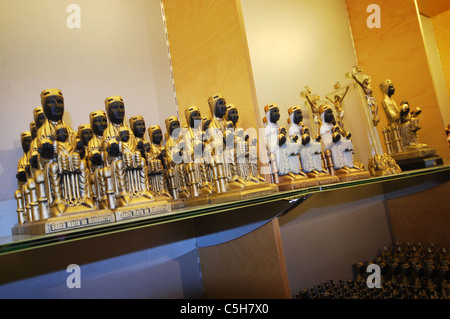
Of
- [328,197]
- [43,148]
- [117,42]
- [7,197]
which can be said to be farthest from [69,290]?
[328,197]

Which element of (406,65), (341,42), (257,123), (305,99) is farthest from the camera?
(341,42)

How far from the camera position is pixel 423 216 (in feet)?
7.98

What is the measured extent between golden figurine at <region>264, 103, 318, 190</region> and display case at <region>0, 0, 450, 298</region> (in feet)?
0.37

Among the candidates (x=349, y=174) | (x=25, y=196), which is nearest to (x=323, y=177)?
(x=349, y=174)

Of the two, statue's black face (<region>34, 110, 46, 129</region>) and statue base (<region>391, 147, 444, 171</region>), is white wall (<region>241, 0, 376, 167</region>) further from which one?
statue's black face (<region>34, 110, 46, 129</region>)

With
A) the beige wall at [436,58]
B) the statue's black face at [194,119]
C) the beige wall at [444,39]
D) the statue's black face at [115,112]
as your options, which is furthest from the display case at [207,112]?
the beige wall at [444,39]

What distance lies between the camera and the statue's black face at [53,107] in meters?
1.00

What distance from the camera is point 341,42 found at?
270 centimetres

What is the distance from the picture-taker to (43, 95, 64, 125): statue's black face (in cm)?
100

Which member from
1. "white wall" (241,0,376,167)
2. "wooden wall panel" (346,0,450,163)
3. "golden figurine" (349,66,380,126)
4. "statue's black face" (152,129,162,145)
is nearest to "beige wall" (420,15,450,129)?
"wooden wall panel" (346,0,450,163)

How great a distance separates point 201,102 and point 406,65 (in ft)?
5.31

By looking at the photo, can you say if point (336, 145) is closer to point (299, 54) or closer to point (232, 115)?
point (232, 115)

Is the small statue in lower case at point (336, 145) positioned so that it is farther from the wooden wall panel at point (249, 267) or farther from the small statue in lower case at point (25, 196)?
the small statue in lower case at point (25, 196)
